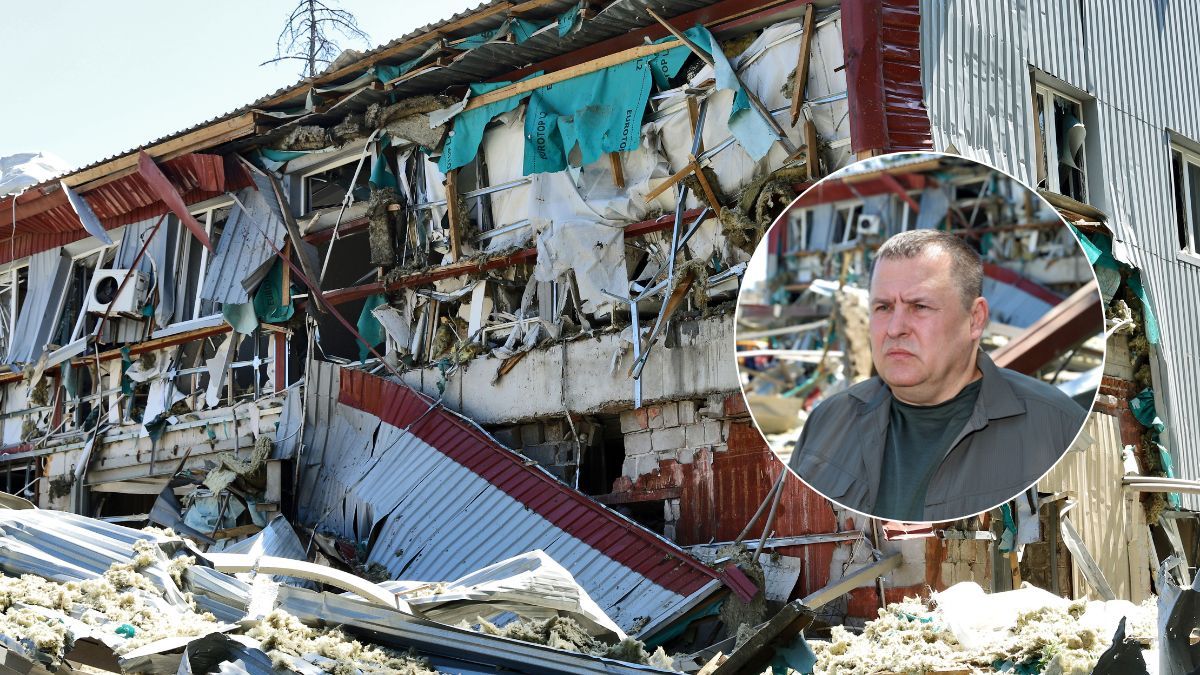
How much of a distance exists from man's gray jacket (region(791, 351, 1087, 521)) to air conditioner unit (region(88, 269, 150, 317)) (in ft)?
45.8

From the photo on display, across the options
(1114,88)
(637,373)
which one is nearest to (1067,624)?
(637,373)

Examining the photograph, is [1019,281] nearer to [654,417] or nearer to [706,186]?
[706,186]

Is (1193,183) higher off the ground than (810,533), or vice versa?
(1193,183)

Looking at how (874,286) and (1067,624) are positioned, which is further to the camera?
(1067,624)

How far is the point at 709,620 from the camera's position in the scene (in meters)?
10.5

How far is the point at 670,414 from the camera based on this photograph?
1246cm

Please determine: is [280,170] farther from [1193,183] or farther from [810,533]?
[1193,183]

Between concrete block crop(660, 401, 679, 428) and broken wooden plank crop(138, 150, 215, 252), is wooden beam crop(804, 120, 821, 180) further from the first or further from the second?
broken wooden plank crop(138, 150, 215, 252)

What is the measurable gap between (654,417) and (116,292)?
8.38 meters

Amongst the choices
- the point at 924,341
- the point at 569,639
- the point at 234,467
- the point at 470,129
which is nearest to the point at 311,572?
the point at 569,639

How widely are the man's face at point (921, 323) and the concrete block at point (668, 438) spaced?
7974 mm

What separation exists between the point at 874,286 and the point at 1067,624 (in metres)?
4.43

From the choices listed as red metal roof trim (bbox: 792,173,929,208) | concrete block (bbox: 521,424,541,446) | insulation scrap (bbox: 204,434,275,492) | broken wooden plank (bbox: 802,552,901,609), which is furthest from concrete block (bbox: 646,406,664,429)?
red metal roof trim (bbox: 792,173,929,208)

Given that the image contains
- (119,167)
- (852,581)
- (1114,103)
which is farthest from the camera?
(119,167)
